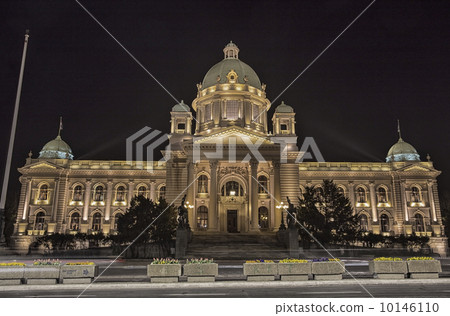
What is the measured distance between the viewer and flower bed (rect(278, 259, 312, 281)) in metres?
15.9

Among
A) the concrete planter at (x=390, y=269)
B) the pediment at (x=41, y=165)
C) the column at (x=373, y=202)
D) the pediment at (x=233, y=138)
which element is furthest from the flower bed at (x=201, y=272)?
the pediment at (x=41, y=165)

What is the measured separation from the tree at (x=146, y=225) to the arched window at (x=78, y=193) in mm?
22918

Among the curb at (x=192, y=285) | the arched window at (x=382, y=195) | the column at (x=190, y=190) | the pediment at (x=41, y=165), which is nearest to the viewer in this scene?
the curb at (x=192, y=285)

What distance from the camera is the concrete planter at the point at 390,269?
16.2 m

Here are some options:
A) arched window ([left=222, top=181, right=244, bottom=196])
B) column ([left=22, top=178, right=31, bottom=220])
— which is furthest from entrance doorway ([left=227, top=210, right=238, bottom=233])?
column ([left=22, top=178, right=31, bottom=220])

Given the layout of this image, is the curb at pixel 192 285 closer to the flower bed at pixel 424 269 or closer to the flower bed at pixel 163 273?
the flower bed at pixel 163 273

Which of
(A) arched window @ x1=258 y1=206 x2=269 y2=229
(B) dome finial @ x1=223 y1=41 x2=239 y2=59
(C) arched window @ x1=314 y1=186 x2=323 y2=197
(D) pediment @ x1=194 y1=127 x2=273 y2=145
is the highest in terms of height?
(B) dome finial @ x1=223 y1=41 x2=239 y2=59

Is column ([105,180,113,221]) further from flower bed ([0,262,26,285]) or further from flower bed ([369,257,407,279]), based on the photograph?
flower bed ([369,257,407,279])

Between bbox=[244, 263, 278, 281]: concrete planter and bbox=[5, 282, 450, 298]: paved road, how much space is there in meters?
1.02

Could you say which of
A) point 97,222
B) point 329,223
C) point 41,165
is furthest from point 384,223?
point 41,165

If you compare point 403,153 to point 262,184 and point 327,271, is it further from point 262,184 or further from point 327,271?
point 327,271

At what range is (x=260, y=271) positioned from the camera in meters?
15.8
